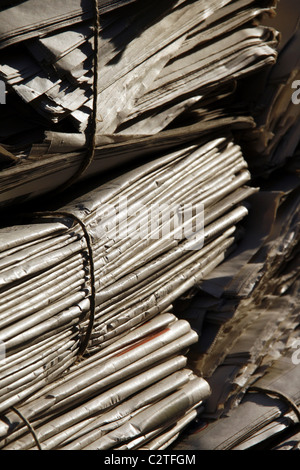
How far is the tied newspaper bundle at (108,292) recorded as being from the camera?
4.00 ft

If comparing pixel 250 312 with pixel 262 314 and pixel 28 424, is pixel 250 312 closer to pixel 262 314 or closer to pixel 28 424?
pixel 262 314

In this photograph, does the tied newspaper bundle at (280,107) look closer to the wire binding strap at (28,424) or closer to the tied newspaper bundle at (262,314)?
the tied newspaper bundle at (262,314)

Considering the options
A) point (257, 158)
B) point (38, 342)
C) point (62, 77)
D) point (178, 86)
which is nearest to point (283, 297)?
point (257, 158)

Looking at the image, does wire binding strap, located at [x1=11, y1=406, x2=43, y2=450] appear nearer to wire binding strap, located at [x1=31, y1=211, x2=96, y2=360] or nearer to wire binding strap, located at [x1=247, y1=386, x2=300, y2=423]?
wire binding strap, located at [x1=31, y1=211, x2=96, y2=360]

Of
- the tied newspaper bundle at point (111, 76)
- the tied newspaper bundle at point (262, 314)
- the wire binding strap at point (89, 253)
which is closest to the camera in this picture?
the tied newspaper bundle at point (111, 76)

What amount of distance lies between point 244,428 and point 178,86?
2.92 feet

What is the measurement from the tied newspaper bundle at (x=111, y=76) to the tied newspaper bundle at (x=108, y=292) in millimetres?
90

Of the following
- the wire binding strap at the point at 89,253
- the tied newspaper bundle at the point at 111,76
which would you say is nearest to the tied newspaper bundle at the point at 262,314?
the tied newspaper bundle at the point at 111,76

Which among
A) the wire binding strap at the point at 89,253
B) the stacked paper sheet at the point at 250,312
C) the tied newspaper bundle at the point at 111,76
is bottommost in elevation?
the stacked paper sheet at the point at 250,312

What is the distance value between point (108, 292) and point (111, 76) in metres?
0.48

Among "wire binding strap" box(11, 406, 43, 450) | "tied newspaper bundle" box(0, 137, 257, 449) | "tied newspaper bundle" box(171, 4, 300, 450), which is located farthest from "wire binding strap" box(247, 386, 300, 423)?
"wire binding strap" box(11, 406, 43, 450)

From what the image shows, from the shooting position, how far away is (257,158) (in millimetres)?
1905

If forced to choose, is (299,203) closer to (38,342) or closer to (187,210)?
(187,210)

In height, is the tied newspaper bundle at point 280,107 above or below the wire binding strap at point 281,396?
above
